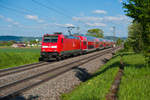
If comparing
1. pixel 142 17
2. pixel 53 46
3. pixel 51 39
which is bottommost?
pixel 53 46

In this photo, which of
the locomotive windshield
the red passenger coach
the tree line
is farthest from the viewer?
the locomotive windshield

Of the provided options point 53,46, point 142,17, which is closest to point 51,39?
point 53,46

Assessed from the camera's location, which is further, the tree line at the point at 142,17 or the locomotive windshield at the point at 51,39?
the locomotive windshield at the point at 51,39

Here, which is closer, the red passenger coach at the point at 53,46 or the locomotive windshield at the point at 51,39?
the red passenger coach at the point at 53,46

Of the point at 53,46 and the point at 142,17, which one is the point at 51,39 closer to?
the point at 53,46

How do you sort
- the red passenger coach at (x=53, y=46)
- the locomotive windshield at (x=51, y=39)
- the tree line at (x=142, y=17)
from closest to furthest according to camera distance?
the tree line at (x=142, y=17) < the red passenger coach at (x=53, y=46) < the locomotive windshield at (x=51, y=39)

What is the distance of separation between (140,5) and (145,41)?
255cm

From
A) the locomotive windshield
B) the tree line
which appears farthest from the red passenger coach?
the tree line

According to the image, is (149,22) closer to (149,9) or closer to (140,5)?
(149,9)

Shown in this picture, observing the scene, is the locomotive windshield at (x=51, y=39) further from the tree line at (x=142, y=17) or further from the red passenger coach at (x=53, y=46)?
the tree line at (x=142, y=17)

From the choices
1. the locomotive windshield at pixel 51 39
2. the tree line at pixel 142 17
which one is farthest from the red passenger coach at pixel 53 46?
the tree line at pixel 142 17

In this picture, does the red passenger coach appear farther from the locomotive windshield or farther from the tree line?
the tree line

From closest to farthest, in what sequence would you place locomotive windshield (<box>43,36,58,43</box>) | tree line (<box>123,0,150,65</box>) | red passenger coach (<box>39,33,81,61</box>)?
tree line (<box>123,0,150,65</box>), red passenger coach (<box>39,33,81,61</box>), locomotive windshield (<box>43,36,58,43</box>)

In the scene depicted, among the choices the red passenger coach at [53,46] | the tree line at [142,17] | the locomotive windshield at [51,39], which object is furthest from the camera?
the locomotive windshield at [51,39]
